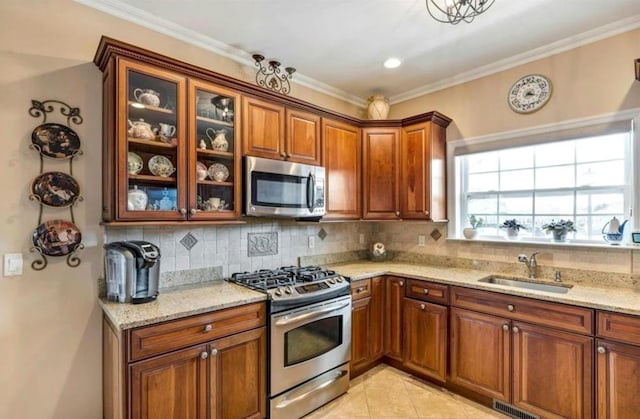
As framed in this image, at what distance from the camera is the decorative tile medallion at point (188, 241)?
243 cm

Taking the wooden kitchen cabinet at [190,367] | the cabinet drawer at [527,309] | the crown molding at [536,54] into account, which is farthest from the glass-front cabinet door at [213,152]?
the crown molding at [536,54]

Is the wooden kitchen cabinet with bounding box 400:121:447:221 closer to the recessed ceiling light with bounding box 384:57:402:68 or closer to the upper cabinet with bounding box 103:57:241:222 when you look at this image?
the recessed ceiling light with bounding box 384:57:402:68

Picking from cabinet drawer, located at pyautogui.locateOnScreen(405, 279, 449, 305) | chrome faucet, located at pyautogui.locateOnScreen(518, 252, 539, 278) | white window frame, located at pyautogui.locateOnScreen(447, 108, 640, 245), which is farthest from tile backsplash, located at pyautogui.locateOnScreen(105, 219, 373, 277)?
chrome faucet, located at pyautogui.locateOnScreen(518, 252, 539, 278)

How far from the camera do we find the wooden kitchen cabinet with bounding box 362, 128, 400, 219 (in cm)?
335

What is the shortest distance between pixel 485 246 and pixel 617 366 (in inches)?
50.7

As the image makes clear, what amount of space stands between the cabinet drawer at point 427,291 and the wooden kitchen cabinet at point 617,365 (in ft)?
3.18

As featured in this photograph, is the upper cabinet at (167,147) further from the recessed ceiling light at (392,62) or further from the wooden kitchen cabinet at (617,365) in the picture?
the wooden kitchen cabinet at (617,365)

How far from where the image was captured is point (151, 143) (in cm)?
202

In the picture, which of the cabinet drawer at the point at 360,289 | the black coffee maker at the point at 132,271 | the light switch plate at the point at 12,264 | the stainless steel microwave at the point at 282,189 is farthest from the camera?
the cabinet drawer at the point at 360,289

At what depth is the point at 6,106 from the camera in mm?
1767

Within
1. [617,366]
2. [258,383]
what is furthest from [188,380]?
[617,366]

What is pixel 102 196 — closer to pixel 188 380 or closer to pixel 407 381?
pixel 188 380

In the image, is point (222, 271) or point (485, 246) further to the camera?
point (485, 246)

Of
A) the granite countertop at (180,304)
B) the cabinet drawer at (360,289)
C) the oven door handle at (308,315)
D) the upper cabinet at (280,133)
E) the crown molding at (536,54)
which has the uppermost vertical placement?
the crown molding at (536,54)
